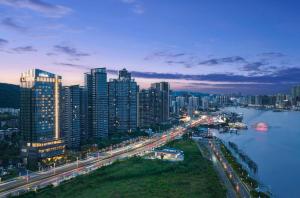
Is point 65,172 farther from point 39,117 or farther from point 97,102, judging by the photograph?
point 97,102

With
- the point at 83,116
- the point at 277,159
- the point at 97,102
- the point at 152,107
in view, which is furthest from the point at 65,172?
the point at 152,107

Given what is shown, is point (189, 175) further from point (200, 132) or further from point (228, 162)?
point (200, 132)

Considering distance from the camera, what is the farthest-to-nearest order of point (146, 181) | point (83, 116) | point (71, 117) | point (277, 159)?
point (83, 116) → point (71, 117) → point (277, 159) → point (146, 181)

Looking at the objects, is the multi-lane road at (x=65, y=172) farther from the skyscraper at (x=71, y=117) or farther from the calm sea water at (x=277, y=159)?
the calm sea water at (x=277, y=159)

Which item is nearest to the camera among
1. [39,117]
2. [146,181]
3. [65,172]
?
[146,181]

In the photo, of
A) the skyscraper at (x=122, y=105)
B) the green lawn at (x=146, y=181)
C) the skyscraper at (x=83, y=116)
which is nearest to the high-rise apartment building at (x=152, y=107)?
the skyscraper at (x=122, y=105)

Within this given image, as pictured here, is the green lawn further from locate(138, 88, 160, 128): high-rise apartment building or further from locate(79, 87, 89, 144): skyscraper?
locate(138, 88, 160, 128): high-rise apartment building

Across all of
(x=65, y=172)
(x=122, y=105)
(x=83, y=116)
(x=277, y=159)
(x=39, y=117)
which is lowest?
(x=277, y=159)

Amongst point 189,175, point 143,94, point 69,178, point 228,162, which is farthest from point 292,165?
point 143,94
